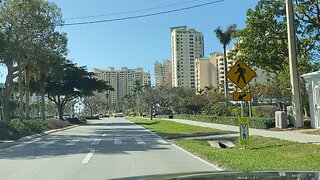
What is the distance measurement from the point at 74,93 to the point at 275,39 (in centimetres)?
3882

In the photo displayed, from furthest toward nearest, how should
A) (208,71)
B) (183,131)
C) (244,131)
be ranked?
(208,71) < (183,131) < (244,131)

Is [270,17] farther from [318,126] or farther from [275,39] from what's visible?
[318,126]

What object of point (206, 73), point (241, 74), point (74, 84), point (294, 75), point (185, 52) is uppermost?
point (185, 52)

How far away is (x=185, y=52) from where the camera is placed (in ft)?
382

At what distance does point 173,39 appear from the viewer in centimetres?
10731

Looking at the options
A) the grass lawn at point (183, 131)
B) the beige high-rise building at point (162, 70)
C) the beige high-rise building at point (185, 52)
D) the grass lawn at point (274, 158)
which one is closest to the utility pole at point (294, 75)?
the grass lawn at point (183, 131)

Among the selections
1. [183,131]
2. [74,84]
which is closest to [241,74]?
[183,131]

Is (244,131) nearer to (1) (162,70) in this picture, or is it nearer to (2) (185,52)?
(2) (185,52)

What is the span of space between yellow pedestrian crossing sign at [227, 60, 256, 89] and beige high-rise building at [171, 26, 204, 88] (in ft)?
255

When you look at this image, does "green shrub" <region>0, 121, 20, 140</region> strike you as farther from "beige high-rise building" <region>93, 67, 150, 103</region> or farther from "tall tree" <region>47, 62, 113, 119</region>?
"beige high-rise building" <region>93, 67, 150, 103</region>

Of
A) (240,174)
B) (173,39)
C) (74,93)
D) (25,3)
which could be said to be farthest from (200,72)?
Answer: (240,174)

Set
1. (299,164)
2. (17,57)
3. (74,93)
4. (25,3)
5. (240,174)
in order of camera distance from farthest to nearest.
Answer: (74,93), (25,3), (17,57), (299,164), (240,174)

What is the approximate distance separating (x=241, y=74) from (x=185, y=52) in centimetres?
9934

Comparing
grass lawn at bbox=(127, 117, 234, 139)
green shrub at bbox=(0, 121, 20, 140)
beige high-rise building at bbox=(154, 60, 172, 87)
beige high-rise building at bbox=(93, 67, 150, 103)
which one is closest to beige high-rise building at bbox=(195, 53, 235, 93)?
beige high-rise building at bbox=(154, 60, 172, 87)
